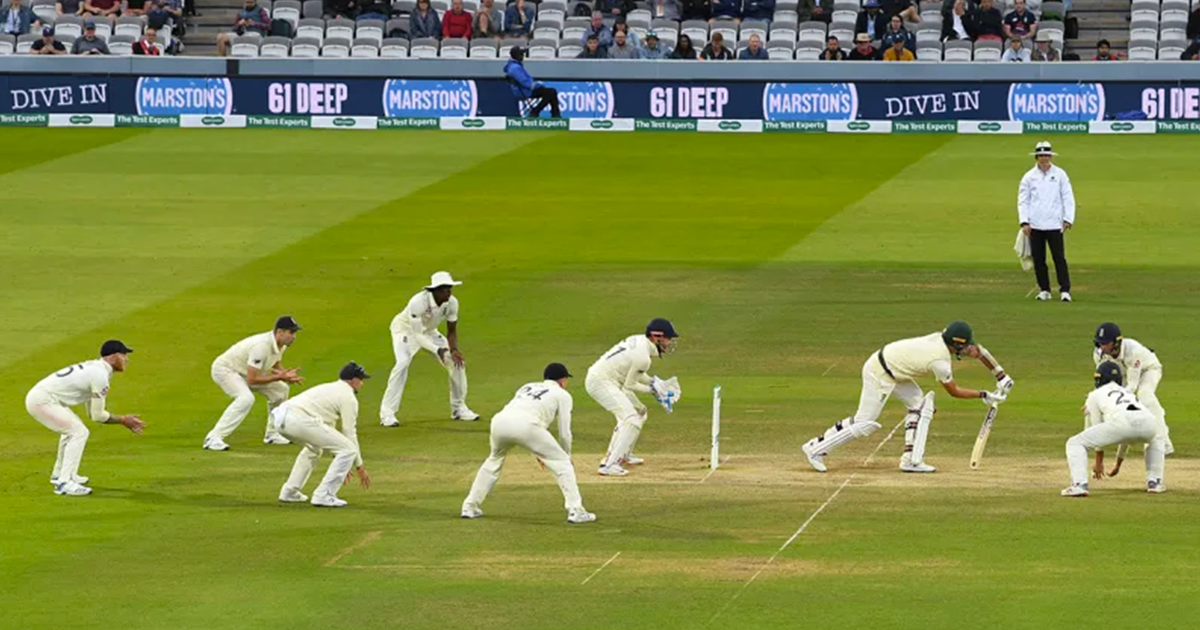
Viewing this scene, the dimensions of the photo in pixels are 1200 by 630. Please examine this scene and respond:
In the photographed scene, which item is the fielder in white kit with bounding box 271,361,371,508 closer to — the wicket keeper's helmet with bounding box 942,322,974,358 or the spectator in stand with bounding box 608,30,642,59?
the wicket keeper's helmet with bounding box 942,322,974,358

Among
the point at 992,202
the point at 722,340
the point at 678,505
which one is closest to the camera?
the point at 678,505

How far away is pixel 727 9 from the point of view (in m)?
55.0

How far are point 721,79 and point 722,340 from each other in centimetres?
1970

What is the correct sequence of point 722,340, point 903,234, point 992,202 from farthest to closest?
point 992,202, point 903,234, point 722,340

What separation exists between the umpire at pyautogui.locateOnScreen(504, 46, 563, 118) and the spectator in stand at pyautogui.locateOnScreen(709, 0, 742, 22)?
5.69m

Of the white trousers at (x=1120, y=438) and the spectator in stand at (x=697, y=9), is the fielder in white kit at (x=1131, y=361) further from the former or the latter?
the spectator in stand at (x=697, y=9)

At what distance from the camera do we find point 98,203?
143 ft

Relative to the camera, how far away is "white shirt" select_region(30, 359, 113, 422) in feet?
72.4

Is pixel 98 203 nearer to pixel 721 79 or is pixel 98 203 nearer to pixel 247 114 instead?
pixel 247 114

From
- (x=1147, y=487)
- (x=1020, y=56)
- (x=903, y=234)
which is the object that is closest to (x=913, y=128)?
(x=1020, y=56)

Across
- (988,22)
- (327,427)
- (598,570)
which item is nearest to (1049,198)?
(327,427)

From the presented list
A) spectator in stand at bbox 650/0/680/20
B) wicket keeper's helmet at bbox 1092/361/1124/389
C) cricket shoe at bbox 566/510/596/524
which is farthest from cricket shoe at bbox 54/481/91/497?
spectator in stand at bbox 650/0/680/20

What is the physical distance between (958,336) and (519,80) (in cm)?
2894

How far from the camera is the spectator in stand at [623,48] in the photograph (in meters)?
50.8
